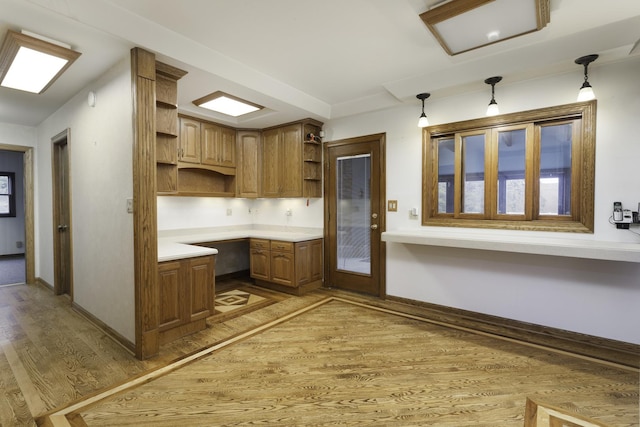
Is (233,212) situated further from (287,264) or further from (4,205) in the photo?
(4,205)

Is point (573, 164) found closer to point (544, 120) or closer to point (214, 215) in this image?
point (544, 120)

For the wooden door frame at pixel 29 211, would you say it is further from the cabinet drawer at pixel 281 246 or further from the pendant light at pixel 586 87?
the pendant light at pixel 586 87

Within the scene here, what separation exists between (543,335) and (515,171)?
5.43ft

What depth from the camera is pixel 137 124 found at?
2359 mm

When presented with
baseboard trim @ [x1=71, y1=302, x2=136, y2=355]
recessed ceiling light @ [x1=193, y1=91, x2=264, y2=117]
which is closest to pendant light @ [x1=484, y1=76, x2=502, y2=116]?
recessed ceiling light @ [x1=193, y1=91, x2=264, y2=117]

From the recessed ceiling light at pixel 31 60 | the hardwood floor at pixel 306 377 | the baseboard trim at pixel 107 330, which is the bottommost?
the hardwood floor at pixel 306 377

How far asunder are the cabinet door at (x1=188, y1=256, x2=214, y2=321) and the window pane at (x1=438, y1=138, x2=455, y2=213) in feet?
9.01

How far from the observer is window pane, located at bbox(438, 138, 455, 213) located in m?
3.49

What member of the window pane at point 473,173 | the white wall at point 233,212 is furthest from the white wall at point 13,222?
the window pane at point 473,173

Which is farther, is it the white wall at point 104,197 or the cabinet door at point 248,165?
the cabinet door at point 248,165

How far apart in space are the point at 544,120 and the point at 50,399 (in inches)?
183

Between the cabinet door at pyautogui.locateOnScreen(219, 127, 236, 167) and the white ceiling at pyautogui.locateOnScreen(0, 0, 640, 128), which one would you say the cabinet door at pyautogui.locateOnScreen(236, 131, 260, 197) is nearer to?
the cabinet door at pyautogui.locateOnScreen(219, 127, 236, 167)

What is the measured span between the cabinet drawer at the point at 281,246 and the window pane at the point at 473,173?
7.49 feet

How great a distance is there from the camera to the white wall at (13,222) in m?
6.82
